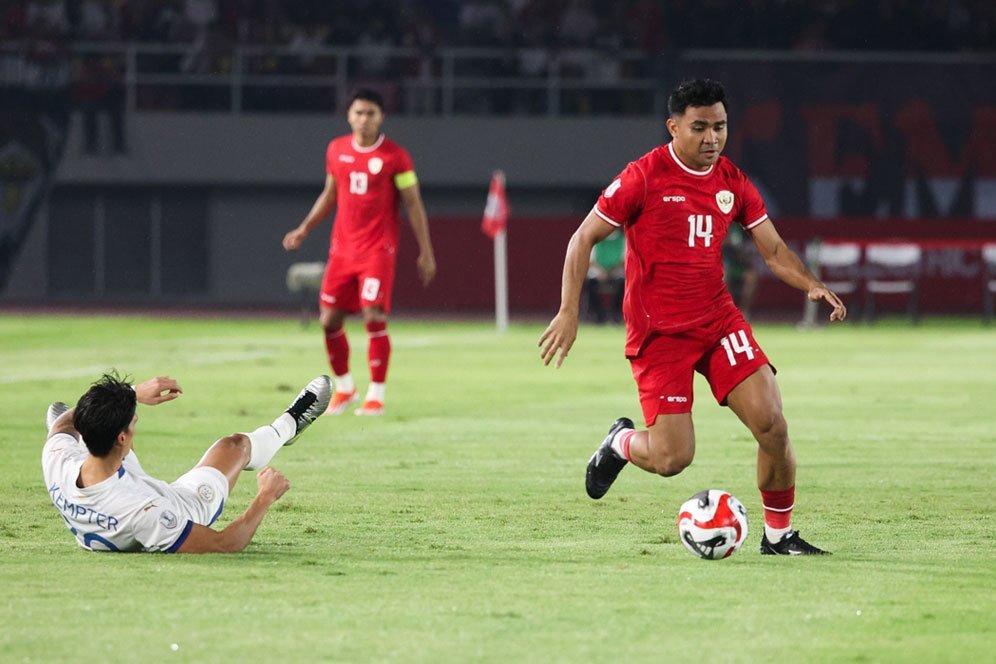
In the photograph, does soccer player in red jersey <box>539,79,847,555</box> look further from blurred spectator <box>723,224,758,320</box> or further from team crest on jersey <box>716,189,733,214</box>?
blurred spectator <box>723,224,758,320</box>

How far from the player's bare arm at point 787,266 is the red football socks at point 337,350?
23.4 ft

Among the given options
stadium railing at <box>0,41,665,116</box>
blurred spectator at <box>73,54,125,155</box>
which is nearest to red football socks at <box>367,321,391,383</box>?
stadium railing at <box>0,41,665,116</box>

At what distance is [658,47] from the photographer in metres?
36.9

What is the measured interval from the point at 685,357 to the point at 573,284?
Result: 0.64m

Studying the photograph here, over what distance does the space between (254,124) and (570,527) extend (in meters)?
29.5

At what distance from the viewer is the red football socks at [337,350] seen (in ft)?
49.4

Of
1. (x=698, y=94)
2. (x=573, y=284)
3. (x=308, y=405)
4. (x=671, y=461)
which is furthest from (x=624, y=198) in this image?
(x=308, y=405)

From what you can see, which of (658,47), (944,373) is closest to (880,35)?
(658,47)

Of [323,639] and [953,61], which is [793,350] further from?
[323,639]

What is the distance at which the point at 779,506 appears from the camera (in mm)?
7801

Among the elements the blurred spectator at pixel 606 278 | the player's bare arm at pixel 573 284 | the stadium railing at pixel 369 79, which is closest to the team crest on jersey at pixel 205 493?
the player's bare arm at pixel 573 284

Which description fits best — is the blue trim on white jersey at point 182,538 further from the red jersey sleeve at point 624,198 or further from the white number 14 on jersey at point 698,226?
the white number 14 on jersey at point 698,226

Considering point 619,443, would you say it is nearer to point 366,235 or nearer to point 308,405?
point 308,405

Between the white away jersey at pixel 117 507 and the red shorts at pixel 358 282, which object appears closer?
the white away jersey at pixel 117 507
